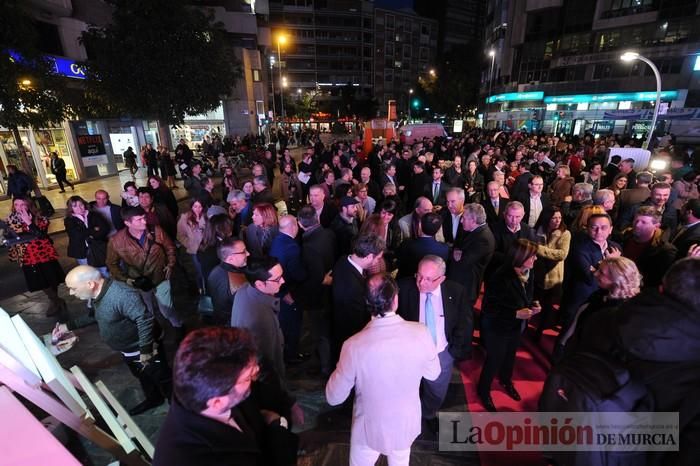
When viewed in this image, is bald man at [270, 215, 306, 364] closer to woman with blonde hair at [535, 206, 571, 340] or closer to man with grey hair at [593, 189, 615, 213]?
woman with blonde hair at [535, 206, 571, 340]

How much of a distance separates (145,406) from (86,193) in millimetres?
15230

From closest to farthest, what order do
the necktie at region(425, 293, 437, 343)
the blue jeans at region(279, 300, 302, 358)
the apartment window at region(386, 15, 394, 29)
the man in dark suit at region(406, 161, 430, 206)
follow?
the necktie at region(425, 293, 437, 343) < the blue jeans at region(279, 300, 302, 358) < the man in dark suit at region(406, 161, 430, 206) < the apartment window at region(386, 15, 394, 29)

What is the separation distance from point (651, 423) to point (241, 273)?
312 centimetres

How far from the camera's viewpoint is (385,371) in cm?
215

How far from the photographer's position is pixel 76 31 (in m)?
17.3

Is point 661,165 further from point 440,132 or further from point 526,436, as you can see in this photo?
point 440,132

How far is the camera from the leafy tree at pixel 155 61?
13461 mm

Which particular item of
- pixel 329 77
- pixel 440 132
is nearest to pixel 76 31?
pixel 440 132

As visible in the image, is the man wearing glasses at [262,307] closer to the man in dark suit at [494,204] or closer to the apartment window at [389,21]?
the man in dark suit at [494,204]

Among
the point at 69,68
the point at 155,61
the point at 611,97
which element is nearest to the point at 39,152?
the point at 69,68

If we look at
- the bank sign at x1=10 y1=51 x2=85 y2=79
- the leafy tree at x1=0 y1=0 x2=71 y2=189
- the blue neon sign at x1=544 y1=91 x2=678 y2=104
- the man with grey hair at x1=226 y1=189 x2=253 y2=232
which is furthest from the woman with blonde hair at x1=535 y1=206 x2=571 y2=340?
the blue neon sign at x1=544 y1=91 x2=678 y2=104

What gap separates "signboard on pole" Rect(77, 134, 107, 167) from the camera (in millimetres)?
17641

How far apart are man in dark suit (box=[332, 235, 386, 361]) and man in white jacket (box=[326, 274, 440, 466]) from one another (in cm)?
72

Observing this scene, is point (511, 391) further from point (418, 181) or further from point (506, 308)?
point (418, 181)
